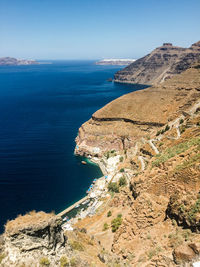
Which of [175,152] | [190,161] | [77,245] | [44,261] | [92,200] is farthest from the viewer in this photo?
[92,200]

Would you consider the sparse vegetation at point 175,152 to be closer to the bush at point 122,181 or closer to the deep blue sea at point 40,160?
the bush at point 122,181

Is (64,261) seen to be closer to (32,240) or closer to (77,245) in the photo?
(32,240)

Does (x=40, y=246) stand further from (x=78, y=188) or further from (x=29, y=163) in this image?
(x=29, y=163)

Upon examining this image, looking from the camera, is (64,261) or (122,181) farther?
(122,181)

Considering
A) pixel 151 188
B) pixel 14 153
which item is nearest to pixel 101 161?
pixel 14 153

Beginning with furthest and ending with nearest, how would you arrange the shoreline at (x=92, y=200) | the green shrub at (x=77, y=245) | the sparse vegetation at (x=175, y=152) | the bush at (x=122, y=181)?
the bush at (x=122, y=181)
the shoreline at (x=92, y=200)
the sparse vegetation at (x=175, y=152)
the green shrub at (x=77, y=245)

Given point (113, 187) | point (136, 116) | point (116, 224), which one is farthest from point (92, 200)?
point (136, 116)

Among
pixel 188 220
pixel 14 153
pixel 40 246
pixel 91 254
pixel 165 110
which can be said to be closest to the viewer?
pixel 40 246

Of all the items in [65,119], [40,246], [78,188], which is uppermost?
[40,246]

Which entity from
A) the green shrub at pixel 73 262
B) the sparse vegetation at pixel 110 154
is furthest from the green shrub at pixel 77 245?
the sparse vegetation at pixel 110 154
